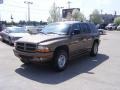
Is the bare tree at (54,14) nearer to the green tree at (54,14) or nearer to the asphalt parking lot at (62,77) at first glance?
the green tree at (54,14)

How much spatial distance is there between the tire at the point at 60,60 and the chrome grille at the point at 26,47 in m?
A: 0.86

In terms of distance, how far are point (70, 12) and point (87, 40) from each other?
210 feet

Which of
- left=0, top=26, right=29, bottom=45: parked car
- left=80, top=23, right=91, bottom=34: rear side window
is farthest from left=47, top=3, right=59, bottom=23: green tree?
left=80, top=23, right=91, bottom=34: rear side window

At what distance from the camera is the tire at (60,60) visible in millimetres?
7620

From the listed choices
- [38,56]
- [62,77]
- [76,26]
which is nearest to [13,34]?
[76,26]

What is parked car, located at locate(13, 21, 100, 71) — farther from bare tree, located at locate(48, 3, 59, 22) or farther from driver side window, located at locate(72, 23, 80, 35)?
bare tree, located at locate(48, 3, 59, 22)

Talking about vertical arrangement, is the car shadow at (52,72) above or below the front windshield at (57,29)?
below

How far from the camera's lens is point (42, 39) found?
7.66 meters

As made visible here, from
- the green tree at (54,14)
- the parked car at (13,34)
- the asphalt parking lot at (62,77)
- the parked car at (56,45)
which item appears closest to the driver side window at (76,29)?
the parked car at (56,45)

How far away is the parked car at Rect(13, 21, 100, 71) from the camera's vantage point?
7344 mm

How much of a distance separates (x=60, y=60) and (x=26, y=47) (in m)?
1.33

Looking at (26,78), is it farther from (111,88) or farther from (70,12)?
(70,12)

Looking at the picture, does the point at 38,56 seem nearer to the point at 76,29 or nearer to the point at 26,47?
the point at 26,47

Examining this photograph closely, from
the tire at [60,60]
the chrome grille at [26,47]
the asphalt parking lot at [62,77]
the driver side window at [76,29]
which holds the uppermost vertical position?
the driver side window at [76,29]
